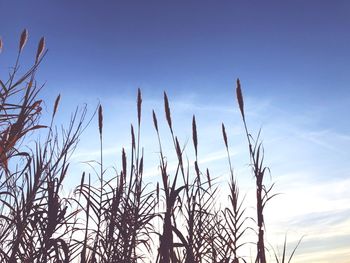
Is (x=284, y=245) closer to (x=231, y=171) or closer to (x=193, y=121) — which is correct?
(x=231, y=171)

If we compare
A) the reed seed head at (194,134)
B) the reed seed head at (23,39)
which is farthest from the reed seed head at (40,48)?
the reed seed head at (194,134)

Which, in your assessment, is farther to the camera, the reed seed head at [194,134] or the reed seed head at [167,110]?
the reed seed head at [194,134]

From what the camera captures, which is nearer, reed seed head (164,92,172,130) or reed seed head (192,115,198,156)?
reed seed head (164,92,172,130)

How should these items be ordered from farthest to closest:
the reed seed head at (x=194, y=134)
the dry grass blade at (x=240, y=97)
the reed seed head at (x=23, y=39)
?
the reed seed head at (x=194, y=134) → the dry grass blade at (x=240, y=97) → the reed seed head at (x=23, y=39)

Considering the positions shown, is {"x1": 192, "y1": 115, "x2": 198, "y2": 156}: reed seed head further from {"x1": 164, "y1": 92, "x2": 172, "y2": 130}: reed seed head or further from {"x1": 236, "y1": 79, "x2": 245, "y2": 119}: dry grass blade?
{"x1": 236, "y1": 79, "x2": 245, "y2": 119}: dry grass blade

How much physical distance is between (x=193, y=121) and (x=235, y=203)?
872 millimetres

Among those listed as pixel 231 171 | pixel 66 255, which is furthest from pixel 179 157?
pixel 66 255

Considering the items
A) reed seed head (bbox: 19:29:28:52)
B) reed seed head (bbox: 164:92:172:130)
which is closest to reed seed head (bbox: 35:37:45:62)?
reed seed head (bbox: 19:29:28:52)

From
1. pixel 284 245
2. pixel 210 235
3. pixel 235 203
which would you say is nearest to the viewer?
pixel 284 245

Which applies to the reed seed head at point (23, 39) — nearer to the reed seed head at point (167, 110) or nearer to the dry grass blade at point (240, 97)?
the reed seed head at point (167, 110)

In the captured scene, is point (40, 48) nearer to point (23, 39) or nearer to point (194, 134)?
point (23, 39)

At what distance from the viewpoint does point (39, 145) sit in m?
2.34

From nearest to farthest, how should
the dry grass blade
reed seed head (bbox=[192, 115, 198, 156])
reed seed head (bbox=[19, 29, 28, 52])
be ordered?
reed seed head (bbox=[19, 29, 28, 52]) → the dry grass blade → reed seed head (bbox=[192, 115, 198, 156])

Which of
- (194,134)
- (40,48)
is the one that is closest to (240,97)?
(194,134)
